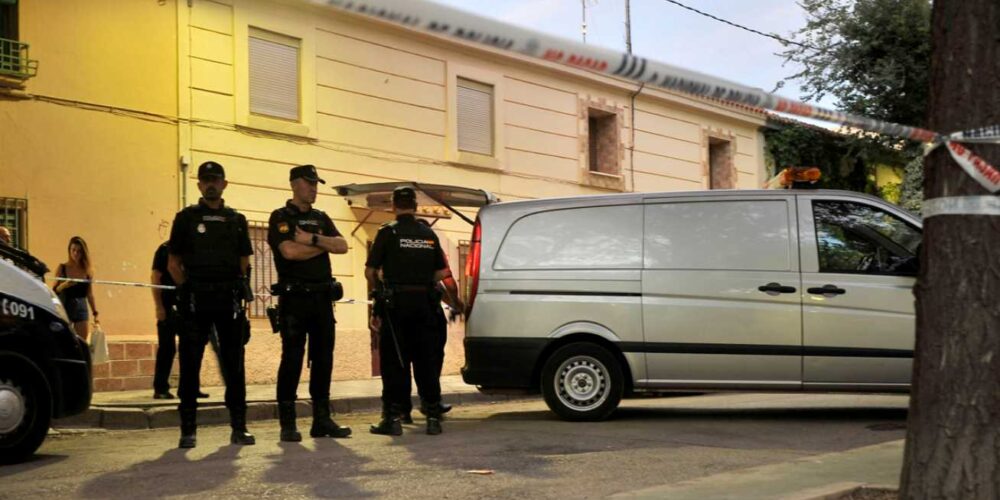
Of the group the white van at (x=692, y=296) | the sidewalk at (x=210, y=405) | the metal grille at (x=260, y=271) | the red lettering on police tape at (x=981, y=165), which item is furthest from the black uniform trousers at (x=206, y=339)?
the metal grille at (x=260, y=271)

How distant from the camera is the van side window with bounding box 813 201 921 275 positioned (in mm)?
9141

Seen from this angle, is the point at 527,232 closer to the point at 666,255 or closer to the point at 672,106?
the point at 666,255

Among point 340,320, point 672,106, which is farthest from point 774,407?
point 672,106

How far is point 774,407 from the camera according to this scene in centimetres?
1077

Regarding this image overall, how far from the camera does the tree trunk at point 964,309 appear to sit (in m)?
4.41

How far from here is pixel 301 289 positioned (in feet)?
26.3

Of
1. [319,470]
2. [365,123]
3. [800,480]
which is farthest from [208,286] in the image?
[365,123]

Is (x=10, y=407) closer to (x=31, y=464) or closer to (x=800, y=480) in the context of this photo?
(x=31, y=464)

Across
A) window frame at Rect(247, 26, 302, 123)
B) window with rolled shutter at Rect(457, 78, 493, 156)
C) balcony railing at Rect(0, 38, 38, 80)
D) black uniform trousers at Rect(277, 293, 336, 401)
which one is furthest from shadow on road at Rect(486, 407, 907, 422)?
window with rolled shutter at Rect(457, 78, 493, 156)

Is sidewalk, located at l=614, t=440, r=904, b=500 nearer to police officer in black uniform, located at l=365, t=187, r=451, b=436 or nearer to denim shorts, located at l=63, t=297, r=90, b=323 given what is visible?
police officer in black uniform, located at l=365, t=187, r=451, b=436

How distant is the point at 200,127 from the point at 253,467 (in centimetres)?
879

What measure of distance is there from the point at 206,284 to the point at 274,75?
28.2 ft

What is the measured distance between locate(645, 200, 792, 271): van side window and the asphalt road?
1259mm

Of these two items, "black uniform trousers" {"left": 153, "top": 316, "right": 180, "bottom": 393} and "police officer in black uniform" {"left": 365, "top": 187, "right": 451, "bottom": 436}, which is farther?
"black uniform trousers" {"left": 153, "top": 316, "right": 180, "bottom": 393}
